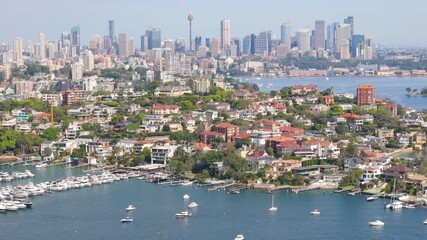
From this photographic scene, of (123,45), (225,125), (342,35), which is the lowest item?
(225,125)

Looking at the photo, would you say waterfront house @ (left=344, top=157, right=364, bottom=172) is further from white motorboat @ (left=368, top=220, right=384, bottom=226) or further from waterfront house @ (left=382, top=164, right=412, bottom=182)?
white motorboat @ (left=368, top=220, right=384, bottom=226)

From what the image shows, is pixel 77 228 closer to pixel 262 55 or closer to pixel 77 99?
pixel 77 99

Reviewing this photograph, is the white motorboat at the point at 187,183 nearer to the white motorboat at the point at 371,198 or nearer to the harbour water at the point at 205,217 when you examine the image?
the harbour water at the point at 205,217

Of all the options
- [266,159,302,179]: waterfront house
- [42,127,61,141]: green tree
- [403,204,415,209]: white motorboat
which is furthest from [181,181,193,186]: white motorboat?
[42,127,61,141]: green tree

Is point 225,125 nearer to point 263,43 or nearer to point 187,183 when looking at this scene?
point 187,183

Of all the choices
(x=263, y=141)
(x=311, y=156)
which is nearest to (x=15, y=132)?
(x=263, y=141)

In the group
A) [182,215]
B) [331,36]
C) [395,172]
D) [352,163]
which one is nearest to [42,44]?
[331,36]
